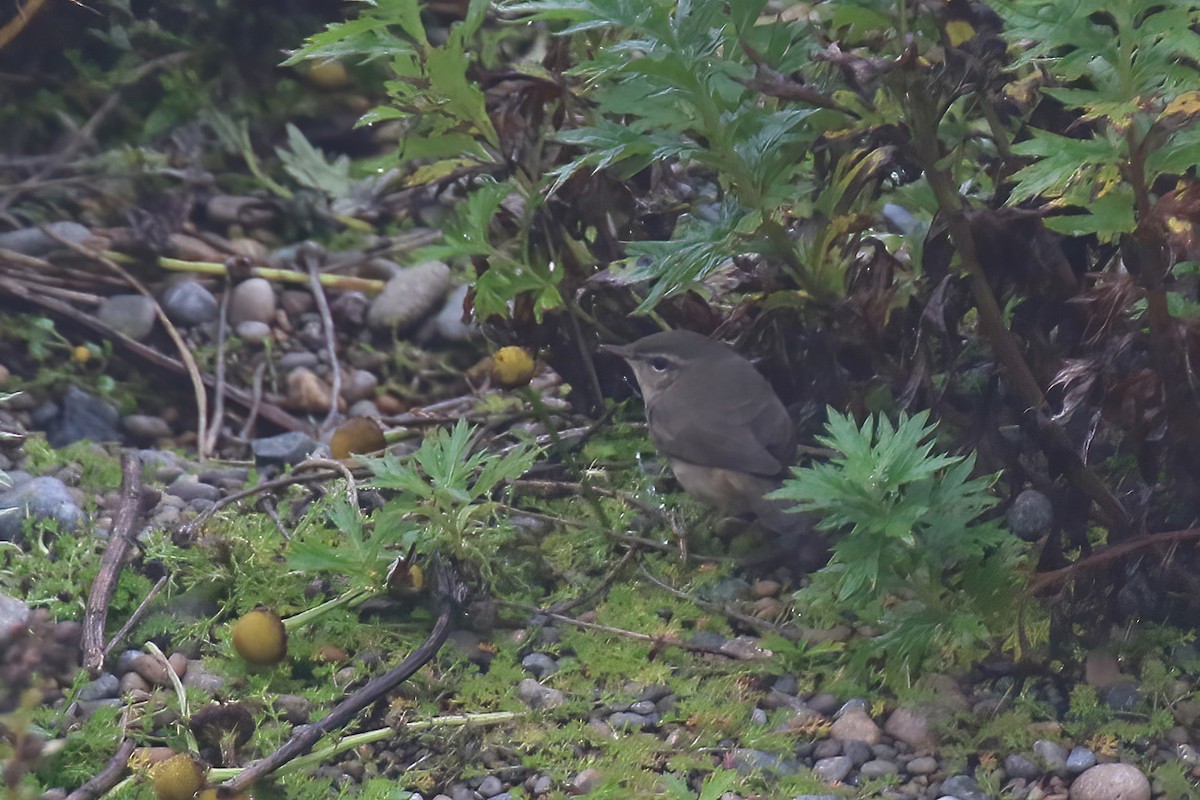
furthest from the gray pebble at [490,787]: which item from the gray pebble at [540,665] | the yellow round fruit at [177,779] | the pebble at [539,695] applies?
the yellow round fruit at [177,779]

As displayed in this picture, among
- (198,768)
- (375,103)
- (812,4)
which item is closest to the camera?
(198,768)

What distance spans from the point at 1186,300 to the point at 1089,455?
0.41 metres

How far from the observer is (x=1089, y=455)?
9.83 ft

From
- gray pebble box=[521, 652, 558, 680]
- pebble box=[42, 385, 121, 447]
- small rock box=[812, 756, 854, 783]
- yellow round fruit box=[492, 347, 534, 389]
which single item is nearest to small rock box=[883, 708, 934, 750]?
small rock box=[812, 756, 854, 783]

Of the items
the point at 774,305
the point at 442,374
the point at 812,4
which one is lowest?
the point at 442,374

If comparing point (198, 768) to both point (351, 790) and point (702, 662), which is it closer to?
point (351, 790)

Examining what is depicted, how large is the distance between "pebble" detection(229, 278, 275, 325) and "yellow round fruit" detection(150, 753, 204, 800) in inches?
109

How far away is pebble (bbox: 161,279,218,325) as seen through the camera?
485 centimetres

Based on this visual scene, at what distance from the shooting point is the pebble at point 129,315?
184 inches

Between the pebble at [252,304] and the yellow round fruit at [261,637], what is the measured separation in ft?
7.45

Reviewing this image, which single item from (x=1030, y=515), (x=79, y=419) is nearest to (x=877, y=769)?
(x=1030, y=515)

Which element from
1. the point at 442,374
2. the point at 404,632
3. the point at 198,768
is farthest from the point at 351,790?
the point at 442,374

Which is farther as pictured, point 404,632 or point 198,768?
point 404,632

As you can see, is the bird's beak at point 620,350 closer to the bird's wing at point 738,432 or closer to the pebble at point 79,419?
the bird's wing at point 738,432
